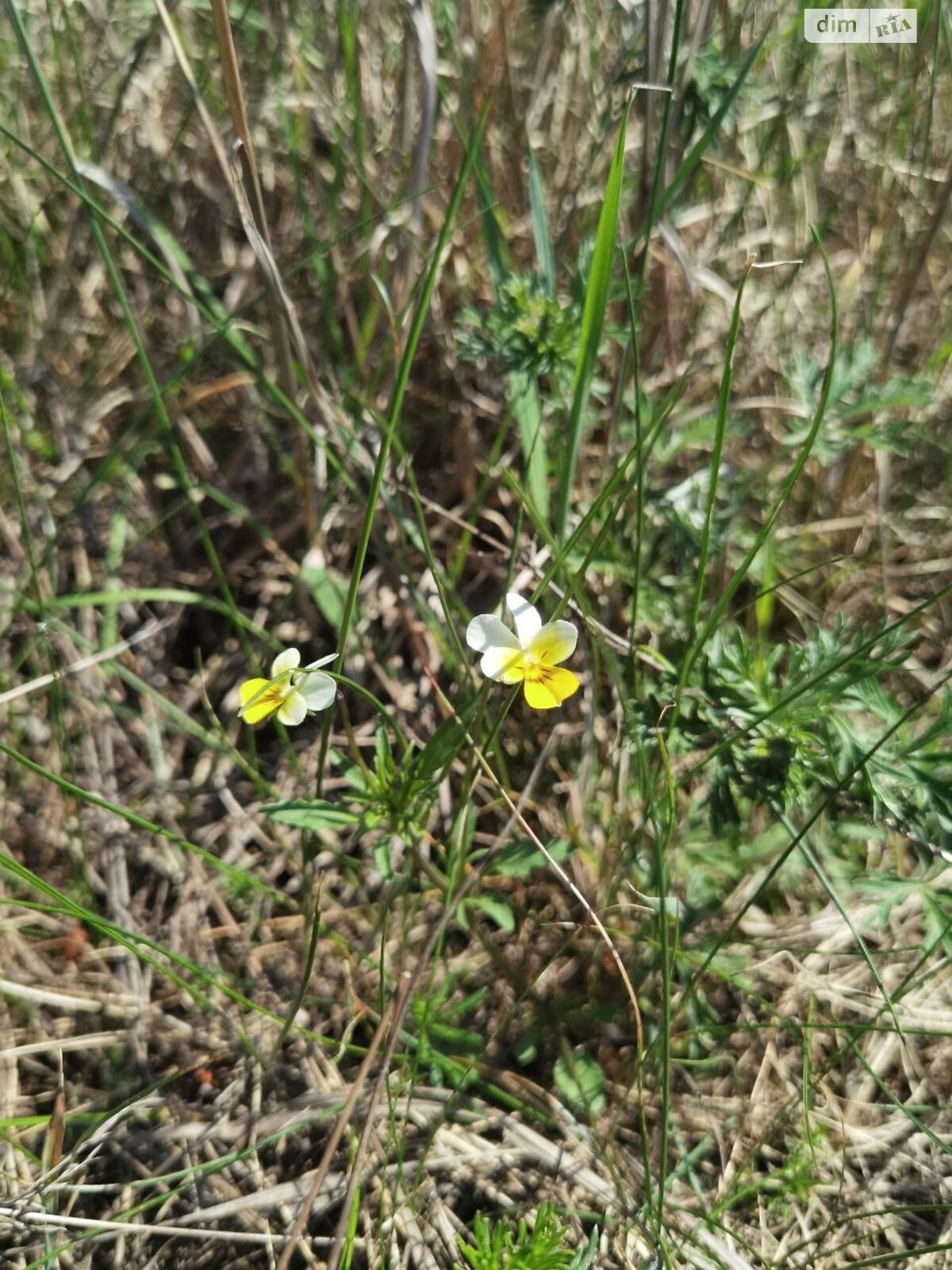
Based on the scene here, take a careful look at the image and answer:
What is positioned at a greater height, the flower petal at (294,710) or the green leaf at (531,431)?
the green leaf at (531,431)

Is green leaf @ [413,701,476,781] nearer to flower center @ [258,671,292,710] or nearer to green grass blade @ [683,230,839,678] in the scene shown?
flower center @ [258,671,292,710]

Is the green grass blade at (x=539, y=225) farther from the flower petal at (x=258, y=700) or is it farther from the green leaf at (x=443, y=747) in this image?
the flower petal at (x=258, y=700)

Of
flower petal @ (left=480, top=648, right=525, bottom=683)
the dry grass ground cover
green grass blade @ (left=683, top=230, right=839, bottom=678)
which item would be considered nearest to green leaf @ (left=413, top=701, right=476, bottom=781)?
the dry grass ground cover

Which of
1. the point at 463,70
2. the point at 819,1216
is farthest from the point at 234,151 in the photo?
the point at 819,1216

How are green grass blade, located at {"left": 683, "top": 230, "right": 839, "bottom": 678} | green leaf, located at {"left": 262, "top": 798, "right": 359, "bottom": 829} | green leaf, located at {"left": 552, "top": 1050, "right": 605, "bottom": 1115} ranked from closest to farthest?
green grass blade, located at {"left": 683, "top": 230, "right": 839, "bottom": 678} → green leaf, located at {"left": 262, "top": 798, "right": 359, "bottom": 829} → green leaf, located at {"left": 552, "top": 1050, "right": 605, "bottom": 1115}

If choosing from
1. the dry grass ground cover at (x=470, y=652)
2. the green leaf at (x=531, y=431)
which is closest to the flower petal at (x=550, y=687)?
the dry grass ground cover at (x=470, y=652)

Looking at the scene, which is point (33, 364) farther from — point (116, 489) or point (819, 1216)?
point (819, 1216)

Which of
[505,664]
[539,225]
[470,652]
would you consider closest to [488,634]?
[505,664]
